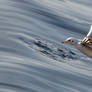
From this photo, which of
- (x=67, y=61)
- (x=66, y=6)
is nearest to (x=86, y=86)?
(x=67, y=61)

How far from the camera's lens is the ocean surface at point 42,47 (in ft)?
58.3

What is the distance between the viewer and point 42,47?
70.2 feet

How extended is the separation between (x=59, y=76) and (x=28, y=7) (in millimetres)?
7616

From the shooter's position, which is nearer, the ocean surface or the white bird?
the ocean surface

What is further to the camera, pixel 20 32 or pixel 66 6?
pixel 66 6

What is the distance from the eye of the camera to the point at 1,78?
1725 cm

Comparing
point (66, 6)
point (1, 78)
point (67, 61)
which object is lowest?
point (1, 78)

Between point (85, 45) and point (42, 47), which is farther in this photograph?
point (42, 47)

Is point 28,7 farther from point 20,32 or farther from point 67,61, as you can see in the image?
point 67,61

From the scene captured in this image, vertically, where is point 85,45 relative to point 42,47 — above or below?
below

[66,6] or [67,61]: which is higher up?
[66,6]

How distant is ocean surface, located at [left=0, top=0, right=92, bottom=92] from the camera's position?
17.8m

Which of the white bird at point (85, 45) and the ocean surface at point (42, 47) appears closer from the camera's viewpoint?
the ocean surface at point (42, 47)

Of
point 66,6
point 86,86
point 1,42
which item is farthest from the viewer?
point 66,6
